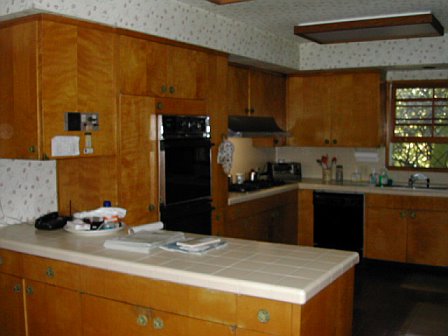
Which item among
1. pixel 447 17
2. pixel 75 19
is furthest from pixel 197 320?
pixel 447 17

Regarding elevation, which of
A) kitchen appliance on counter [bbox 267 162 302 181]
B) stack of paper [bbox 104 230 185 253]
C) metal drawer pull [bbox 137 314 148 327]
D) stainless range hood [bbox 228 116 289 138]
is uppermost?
stainless range hood [bbox 228 116 289 138]

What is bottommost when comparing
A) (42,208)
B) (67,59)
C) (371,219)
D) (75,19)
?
(371,219)

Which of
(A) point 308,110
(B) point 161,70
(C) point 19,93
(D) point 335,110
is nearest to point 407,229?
(D) point 335,110

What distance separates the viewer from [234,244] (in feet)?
9.95

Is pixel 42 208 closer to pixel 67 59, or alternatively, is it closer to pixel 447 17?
pixel 67 59

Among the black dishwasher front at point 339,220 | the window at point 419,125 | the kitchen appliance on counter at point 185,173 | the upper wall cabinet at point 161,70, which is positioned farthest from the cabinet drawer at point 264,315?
the window at point 419,125

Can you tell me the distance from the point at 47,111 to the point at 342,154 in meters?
4.42

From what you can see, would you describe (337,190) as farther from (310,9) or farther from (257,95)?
(310,9)

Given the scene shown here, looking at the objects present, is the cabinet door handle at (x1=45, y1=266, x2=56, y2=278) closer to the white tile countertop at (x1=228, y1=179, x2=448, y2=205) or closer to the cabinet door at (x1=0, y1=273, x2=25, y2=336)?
the cabinet door at (x1=0, y1=273, x2=25, y2=336)

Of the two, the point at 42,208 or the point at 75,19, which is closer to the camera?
the point at 75,19

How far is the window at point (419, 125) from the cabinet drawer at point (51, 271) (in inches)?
183

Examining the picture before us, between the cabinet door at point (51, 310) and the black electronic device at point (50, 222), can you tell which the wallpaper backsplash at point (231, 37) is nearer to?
the black electronic device at point (50, 222)

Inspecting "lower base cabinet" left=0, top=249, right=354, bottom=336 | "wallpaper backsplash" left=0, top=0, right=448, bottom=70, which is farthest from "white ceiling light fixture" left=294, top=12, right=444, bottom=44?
"lower base cabinet" left=0, top=249, right=354, bottom=336

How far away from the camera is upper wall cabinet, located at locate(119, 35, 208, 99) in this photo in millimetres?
3703
